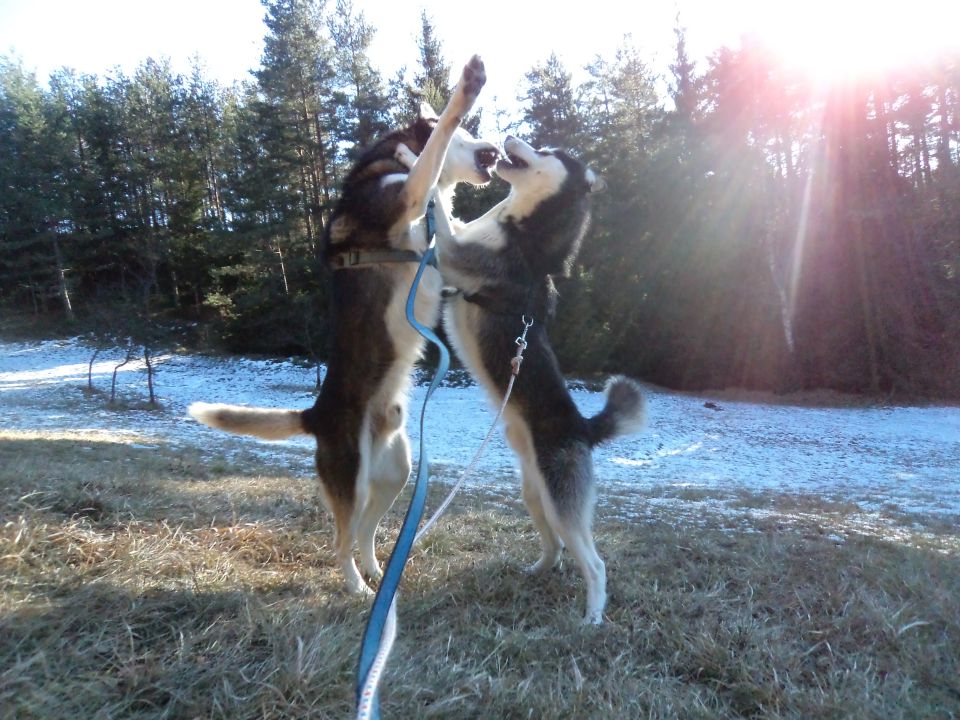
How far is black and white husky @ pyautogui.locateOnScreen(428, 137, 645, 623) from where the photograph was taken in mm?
3484

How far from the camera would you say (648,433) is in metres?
16.6

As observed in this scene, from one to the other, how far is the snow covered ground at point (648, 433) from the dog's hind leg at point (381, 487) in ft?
11.6

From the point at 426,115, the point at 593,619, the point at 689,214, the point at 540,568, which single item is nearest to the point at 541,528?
the point at 540,568

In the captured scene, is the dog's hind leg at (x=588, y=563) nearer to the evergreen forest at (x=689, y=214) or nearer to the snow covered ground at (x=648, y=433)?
the snow covered ground at (x=648, y=433)

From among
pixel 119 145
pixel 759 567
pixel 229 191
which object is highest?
pixel 119 145

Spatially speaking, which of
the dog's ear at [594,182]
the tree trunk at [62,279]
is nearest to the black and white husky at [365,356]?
the dog's ear at [594,182]

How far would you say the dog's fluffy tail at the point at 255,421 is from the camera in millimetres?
3498

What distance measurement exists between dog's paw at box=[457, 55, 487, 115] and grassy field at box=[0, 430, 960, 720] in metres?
2.36

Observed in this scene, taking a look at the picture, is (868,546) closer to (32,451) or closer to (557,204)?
(557,204)

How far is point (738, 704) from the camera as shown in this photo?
7.39 ft

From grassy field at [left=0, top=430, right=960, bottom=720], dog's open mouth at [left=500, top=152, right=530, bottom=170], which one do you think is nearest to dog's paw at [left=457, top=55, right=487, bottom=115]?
dog's open mouth at [left=500, top=152, right=530, bottom=170]

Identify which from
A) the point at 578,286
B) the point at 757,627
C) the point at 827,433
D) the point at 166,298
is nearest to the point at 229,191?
the point at 166,298

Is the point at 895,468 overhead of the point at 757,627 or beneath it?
beneath

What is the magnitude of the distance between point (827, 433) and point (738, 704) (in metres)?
16.7
